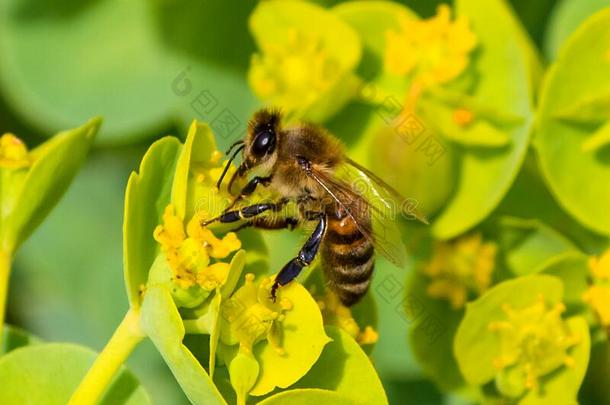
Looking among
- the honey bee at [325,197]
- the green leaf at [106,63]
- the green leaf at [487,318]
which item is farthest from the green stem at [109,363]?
the green leaf at [106,63]

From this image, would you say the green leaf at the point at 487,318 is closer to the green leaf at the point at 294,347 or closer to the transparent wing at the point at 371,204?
the transparent wing at the point at 371,204

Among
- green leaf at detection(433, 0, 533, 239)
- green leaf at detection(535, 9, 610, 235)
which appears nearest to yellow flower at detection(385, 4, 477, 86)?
green leaf at detection(433, 0, 533, 239)

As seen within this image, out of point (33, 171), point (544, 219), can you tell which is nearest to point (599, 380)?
point (544, 219)

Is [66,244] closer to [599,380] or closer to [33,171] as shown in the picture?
[33,171]

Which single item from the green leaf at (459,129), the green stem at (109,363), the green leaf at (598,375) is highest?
the green stem at (109,363)

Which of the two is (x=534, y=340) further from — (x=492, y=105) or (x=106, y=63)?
(x=106, y=63)

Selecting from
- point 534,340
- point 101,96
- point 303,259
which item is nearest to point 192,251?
point 303,259

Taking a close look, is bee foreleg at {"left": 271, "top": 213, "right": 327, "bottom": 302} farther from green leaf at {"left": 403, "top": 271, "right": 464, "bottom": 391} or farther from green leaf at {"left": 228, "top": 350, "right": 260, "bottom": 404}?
green leaf at {"left": 403, "top": 271, "right": 464, "bottom": 391}
